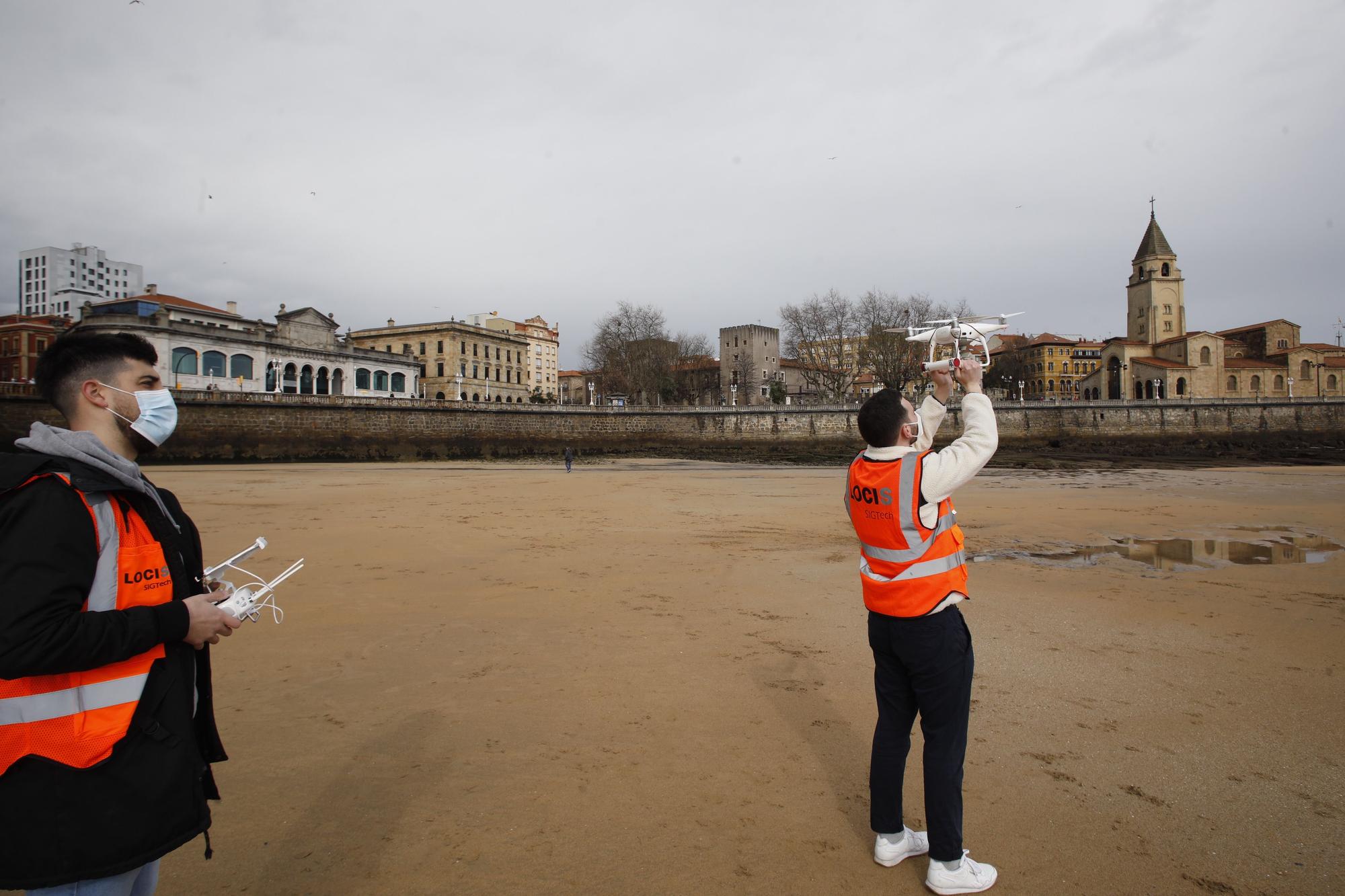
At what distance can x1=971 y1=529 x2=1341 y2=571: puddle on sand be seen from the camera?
10641mm

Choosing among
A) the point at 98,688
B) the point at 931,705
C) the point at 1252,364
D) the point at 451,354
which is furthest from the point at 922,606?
the point at 1252,364

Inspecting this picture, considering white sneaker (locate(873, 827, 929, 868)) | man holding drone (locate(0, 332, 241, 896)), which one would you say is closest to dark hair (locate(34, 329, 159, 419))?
man holding drone (locate(0, 332, 241, 896))

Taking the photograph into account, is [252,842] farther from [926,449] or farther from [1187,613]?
[1187,613]

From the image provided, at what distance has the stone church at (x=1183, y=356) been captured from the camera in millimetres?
67375

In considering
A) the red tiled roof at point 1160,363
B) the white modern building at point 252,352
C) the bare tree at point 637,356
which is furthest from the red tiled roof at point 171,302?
the red tiled roof at point 1160,363

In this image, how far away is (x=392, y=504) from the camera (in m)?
18.0

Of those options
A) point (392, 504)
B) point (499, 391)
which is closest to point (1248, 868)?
point (392, 504)

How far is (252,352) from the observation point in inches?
2029

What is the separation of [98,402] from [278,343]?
193 feet

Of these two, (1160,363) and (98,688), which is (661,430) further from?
(98,688)

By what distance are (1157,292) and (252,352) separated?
8293 cm

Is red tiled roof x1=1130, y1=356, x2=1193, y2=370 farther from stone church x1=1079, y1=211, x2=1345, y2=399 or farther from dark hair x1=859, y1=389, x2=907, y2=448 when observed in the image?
dark hair x1=859, y1=389, x2=907, y2=448

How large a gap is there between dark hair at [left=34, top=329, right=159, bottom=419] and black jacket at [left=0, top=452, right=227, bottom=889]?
0.46 m

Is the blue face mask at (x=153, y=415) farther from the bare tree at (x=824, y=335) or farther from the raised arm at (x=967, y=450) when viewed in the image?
the bare tree at (x=824, y=335)
